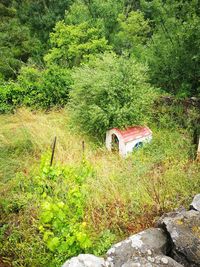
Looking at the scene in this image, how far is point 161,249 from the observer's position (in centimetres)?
414

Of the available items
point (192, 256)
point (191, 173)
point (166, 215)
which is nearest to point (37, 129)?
point (191, 173)

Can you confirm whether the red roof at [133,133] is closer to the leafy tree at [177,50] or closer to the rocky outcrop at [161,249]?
the leafy tree at [177,50]

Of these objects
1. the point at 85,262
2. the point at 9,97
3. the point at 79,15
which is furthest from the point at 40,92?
the point at 85,262

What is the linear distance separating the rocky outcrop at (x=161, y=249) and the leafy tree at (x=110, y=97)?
177 inches

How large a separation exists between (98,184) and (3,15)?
17.5 metres

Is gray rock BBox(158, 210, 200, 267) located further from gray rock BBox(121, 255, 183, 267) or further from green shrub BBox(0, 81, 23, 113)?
green shrub BBox(0, 81, 23, 113)

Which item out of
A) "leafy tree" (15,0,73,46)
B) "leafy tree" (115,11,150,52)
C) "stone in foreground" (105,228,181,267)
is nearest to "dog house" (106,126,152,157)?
"stone in foreground" (105,228,181,267)

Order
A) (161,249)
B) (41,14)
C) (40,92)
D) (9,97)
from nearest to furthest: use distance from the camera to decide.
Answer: (161,249) < (9,97) < (40,92) < (41,14)

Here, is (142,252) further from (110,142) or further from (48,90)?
(48,90)

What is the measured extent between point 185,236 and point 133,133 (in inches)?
184

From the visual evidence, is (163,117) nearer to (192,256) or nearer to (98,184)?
(98,184)

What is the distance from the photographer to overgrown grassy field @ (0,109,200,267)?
472 centimetres

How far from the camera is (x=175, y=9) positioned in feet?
37.1

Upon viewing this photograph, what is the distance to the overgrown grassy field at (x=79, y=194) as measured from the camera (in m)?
4.72
